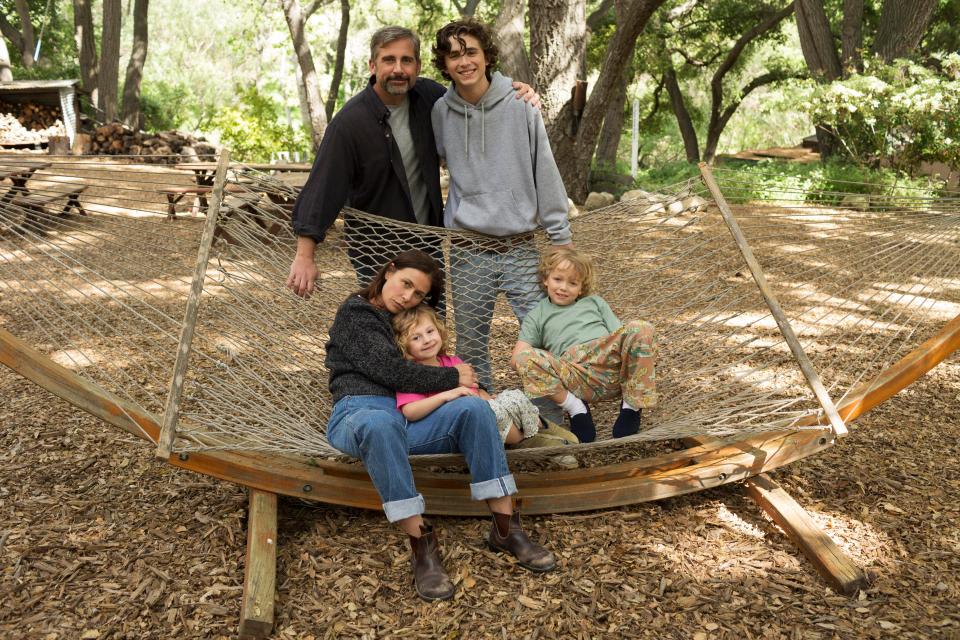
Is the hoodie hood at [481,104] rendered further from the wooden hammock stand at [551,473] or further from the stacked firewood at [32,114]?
the stacked firewood at [32,114]

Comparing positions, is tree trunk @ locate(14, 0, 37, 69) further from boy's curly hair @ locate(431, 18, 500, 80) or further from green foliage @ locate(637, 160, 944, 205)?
boy's curly hair @ locate(431, 18, 500, 80)

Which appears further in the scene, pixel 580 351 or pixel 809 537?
pixel 580 351

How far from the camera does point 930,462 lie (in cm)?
268

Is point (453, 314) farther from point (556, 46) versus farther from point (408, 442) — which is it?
point (556, 46)

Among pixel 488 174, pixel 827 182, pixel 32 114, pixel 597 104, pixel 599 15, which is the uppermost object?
pixel 599 15

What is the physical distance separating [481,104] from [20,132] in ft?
34.8

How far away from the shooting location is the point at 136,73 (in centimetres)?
1280

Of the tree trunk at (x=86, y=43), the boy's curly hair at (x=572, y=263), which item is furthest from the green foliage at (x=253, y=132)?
the boy's curly hair at (x=572, y=263)

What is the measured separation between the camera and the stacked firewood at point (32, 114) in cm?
1166

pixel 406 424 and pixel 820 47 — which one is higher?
pixel 820 47

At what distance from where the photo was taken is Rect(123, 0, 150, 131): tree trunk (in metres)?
12.5

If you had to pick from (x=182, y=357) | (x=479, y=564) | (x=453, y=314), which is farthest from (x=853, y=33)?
(x=182, y=357)

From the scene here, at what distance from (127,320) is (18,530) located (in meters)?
2.19

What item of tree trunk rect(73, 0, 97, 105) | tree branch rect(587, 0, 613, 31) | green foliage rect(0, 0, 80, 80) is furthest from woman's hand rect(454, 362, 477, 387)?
green foliage rect(0, 0, 80, 80)
